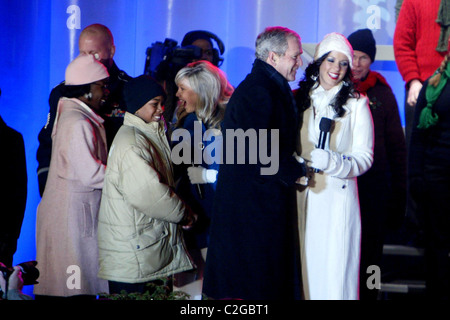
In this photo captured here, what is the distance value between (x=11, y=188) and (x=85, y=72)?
1009 mm

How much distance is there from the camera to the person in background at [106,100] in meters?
4.99

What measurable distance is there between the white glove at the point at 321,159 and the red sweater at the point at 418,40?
3.42 feet

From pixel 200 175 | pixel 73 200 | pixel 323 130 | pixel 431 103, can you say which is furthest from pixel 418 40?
pixel 73 200

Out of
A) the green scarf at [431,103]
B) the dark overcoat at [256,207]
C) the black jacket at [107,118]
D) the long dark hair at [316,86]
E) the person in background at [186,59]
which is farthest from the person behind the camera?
the person in background at [186,59]

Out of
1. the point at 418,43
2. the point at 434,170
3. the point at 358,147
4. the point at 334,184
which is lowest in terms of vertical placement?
the point at 334,184

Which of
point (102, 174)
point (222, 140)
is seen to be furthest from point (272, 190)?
point (102, 174)

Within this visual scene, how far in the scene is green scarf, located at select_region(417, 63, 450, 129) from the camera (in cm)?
431

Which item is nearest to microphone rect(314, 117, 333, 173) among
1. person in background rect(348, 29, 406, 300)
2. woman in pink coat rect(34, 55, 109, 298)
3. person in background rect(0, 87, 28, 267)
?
person in background rect(348, 29, 406, 300)

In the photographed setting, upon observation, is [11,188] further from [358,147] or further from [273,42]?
[358,147]

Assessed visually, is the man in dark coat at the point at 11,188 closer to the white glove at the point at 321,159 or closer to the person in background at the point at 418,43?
the white glove at the point at 321,159

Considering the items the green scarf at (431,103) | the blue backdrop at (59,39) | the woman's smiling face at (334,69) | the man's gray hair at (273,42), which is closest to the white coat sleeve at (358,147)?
the woman's smiling face at (334,69)

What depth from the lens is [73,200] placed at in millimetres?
4539

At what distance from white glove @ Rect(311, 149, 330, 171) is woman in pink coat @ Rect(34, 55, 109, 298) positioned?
1.30 meters

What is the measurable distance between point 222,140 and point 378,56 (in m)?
1.55
